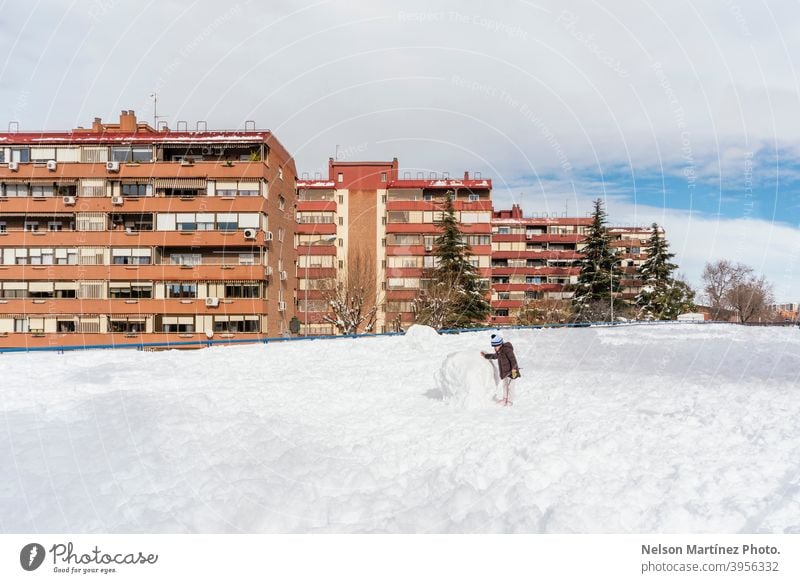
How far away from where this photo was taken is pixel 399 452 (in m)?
10.4

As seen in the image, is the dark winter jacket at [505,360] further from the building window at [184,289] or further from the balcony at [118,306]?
the building window at [184,289]

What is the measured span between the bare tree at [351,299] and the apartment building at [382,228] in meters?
2.84

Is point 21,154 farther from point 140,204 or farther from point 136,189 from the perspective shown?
point 140,204

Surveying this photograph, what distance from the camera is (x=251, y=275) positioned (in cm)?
4091

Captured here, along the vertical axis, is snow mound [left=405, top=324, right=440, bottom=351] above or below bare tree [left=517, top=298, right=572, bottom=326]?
above

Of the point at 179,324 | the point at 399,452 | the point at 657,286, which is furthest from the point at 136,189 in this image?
the point at 657,286

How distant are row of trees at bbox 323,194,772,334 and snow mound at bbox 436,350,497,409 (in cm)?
2955

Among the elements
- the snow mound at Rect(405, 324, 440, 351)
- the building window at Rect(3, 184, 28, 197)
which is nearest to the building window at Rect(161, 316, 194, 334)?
the building window at Rect(3, 184, 28, 197)

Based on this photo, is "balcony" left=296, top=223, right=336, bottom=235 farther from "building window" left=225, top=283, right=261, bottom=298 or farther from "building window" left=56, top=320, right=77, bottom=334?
"building window" left=56, top=320, right=77, bottom=334

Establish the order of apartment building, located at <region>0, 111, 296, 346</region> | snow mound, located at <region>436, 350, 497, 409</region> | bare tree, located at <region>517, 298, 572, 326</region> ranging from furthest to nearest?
bare tree, located at <region>517, 298, 572, 326</region>, apartment building, located at <region>0, 111, 296, 346</region>, snow mound, located at <region>436, 350, 497, 409</region>

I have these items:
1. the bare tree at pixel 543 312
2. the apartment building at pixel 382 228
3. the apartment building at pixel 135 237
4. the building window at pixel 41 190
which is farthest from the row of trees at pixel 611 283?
the building window at pixel 41 190

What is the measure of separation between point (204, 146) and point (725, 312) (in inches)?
2786

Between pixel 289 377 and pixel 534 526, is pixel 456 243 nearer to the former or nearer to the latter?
pixel 289 377

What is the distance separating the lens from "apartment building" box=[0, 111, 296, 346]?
40.6 m
